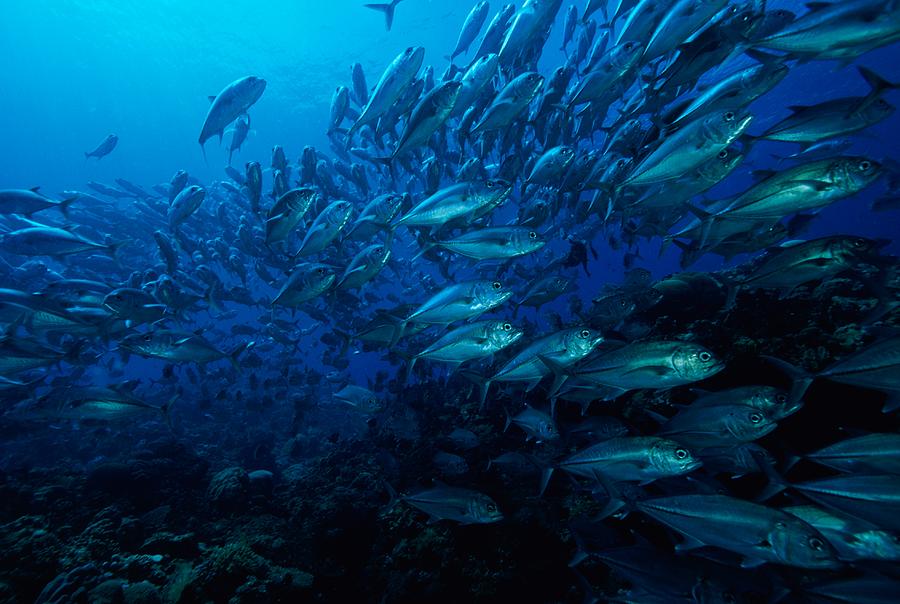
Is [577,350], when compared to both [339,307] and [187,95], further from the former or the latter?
[187,95]

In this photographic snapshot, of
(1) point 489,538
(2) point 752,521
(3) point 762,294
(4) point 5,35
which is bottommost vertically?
(1) point 489,538

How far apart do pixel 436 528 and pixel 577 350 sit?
263 cm

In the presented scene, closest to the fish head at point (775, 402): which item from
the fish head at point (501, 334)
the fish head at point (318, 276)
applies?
the fish head at point (501, 334)

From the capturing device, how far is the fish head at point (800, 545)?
204cm

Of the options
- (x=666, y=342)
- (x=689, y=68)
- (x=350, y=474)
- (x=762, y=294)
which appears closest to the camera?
(x=666, y=342)

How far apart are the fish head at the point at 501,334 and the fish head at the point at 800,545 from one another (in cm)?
218

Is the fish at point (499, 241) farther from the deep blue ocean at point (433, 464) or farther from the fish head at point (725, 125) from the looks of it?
the fish head at point (725, 125)

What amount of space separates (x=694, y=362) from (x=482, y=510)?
7.18 ft

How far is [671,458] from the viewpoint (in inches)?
104

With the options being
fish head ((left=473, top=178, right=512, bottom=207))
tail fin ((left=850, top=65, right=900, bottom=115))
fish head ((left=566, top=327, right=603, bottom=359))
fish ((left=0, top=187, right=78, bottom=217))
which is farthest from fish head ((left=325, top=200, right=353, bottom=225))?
fish ((left=0, top=187, right=78, bottom=217))

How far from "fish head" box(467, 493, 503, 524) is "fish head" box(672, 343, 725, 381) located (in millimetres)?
2003

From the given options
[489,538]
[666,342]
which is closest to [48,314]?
[489,538]

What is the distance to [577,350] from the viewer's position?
344 centimetres

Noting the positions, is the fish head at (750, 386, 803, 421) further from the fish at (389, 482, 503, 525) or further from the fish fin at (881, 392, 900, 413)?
the fish at (389, 482, 503, 525)
